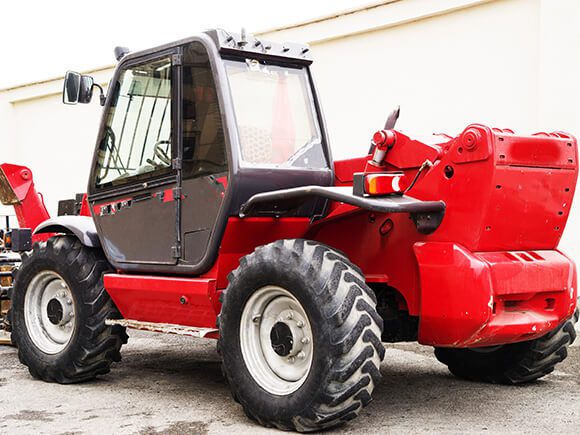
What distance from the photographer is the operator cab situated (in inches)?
234

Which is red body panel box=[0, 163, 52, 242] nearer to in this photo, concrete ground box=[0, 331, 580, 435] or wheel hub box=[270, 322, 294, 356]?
concrete ground box=[0, 331, 580, 435]

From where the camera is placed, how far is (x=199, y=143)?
6.10 metres

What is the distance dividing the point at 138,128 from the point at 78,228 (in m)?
0.94

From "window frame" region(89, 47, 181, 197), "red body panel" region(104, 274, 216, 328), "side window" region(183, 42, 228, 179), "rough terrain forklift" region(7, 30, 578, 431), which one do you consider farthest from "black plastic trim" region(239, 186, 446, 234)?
"window frame" region(89, 47, 181, 197)

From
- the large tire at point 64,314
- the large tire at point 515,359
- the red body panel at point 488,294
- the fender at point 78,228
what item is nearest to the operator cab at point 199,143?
the fender at point 78,228

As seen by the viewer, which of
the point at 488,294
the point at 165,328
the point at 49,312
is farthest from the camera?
the point at 49,312

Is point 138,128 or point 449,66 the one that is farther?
point 449,66

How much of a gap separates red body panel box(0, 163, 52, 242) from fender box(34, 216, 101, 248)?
69.1 inches

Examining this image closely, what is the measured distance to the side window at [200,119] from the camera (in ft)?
19.6

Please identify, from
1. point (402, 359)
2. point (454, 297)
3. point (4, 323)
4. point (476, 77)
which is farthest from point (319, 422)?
point (476, 77)

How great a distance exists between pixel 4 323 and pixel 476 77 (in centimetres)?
575

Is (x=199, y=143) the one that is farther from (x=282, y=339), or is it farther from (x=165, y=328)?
(x=282, y=339)

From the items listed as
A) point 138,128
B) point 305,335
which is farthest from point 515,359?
point 138,128

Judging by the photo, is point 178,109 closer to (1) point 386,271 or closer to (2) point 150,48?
(2) point 150,48
